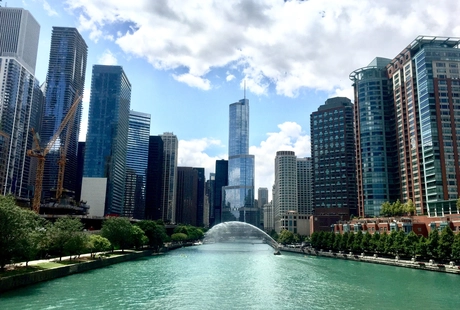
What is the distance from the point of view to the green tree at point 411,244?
4392 inches

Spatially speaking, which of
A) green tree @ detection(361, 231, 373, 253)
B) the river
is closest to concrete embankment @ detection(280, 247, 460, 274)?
green tree @ detection(361, 231, 373, 253)

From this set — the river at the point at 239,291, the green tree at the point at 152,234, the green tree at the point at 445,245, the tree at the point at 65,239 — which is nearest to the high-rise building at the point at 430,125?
the green tree at the point at 445,245

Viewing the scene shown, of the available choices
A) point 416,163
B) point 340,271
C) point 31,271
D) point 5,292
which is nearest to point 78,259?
point 31,271

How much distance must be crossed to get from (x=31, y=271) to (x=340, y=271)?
249 ft

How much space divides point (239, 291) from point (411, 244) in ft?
226

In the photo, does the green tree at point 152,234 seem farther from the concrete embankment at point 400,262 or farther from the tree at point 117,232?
the concrete embankment at point 400,262

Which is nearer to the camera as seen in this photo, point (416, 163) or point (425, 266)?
point (425, 266)

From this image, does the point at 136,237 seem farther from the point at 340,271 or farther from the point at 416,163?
the point at 416,163

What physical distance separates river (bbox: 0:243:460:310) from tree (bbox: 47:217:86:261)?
307 inches

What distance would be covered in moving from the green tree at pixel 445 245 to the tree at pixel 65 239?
313 ft

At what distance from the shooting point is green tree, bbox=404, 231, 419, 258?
111562 millimetres

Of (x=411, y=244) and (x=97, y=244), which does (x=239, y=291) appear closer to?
(x=97, y=244)

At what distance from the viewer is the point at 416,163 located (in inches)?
6905

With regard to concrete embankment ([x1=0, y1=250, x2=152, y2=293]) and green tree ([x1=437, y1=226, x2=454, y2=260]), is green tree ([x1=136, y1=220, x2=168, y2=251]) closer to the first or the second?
concrete embankment ([x1=0, y1=250, x2=152, y2=293])
